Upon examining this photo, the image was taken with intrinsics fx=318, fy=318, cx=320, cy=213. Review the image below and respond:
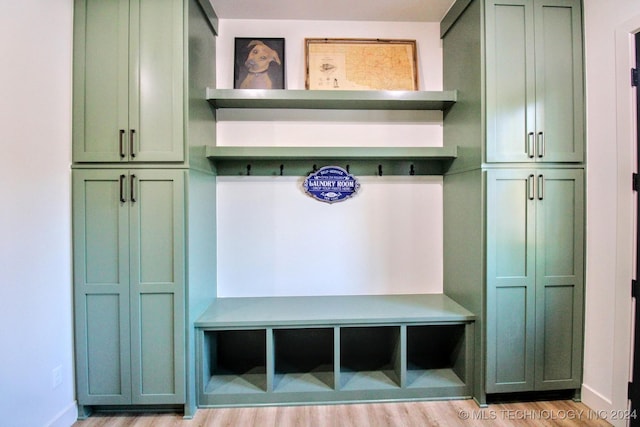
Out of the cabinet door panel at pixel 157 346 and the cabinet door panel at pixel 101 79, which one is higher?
the cabinet door panel at pixel 101 79

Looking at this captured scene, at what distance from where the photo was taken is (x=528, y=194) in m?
2.08

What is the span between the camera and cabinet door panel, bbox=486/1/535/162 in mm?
Result: 2064

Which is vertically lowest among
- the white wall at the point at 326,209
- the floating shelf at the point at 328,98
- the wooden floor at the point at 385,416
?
the wooden floor at the point at 385,416

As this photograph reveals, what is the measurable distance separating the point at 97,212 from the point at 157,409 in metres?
1.34

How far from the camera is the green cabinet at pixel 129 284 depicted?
197cm

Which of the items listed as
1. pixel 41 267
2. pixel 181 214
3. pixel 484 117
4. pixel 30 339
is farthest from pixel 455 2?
pixel 30 339

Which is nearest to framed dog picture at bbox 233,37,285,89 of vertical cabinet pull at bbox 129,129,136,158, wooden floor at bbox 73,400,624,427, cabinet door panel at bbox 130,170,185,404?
vertical cabinet pull at bbox 129,129,136,158

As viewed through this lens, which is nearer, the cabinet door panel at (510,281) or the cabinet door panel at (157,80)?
the cabinet door panel at (157,80)

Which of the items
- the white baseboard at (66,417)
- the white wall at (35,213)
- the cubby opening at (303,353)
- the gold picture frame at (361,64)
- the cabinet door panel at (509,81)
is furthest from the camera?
the gold picture frame at (361,64)

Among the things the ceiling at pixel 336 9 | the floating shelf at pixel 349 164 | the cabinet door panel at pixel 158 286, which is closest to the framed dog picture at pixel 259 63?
the ceiling at pixel 336 9

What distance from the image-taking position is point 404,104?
8.27ft

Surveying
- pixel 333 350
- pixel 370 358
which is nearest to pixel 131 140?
A: pixel 333 350

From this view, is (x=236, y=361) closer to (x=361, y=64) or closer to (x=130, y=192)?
(x=130, y=192)

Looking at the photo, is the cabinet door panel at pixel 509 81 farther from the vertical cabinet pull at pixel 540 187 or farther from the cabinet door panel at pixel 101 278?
the cabinet door panel at pixel 101 278
